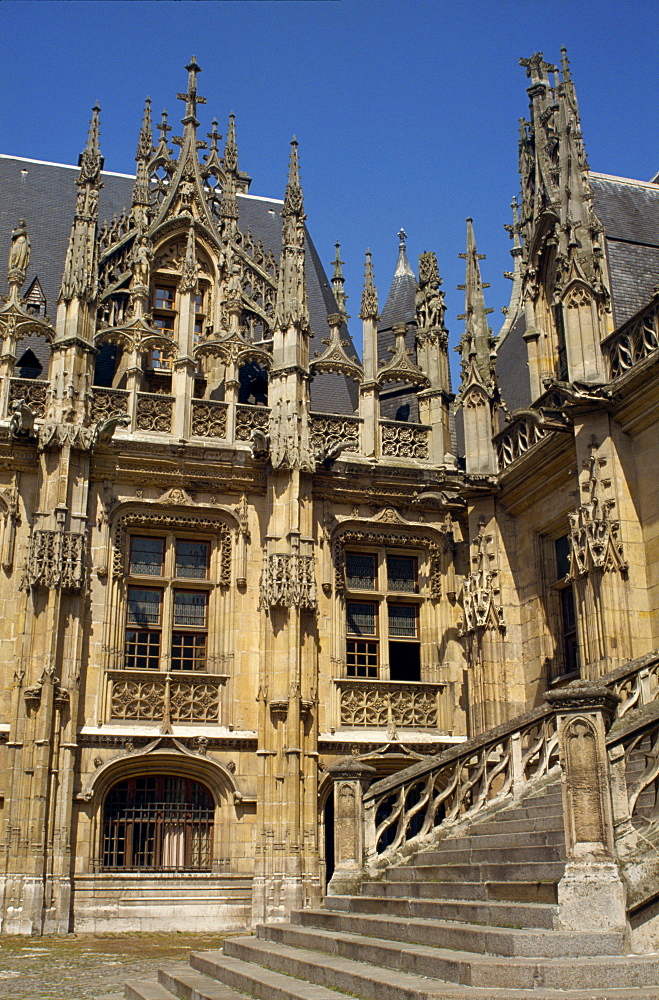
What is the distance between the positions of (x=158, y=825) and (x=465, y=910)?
32.8ft

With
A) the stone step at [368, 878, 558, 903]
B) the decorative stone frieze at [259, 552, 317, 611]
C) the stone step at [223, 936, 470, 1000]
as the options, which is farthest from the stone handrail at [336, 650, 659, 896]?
the decorative stone frieze at [259, 552, 317, 611]

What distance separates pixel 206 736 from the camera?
17.2m

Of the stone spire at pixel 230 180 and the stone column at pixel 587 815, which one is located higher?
the stone spire at pixel 230 180

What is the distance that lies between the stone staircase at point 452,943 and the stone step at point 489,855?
0.01m

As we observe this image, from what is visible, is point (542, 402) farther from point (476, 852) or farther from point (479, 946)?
point (479, 946)

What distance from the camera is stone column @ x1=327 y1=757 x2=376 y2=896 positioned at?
1162cm

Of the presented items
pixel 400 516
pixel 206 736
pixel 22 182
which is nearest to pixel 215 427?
pixel 400 516

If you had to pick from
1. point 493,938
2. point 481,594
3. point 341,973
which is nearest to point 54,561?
point 481,594

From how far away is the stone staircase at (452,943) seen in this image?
637 centimetres

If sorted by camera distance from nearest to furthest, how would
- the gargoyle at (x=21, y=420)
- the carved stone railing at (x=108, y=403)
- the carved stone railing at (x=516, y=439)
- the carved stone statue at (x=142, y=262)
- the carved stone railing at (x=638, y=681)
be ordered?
the carved stone railing at (x=638, y=681)
the carved stone railing at (x=516, y=439)
the gargoyle at (x=21, y=420)
the carved stone railing at (x=108, y=403)
the carved stone statue at (x=142, y=262)

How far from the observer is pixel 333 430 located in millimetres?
19406

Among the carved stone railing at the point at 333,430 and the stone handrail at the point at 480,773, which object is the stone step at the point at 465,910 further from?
the carved stone railing at the point at 333,430

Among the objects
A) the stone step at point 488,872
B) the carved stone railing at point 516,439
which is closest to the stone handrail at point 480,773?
the stone step at point 488,872

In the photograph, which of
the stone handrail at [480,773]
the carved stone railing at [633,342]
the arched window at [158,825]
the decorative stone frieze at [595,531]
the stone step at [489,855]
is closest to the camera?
the stone step at [489,855]
